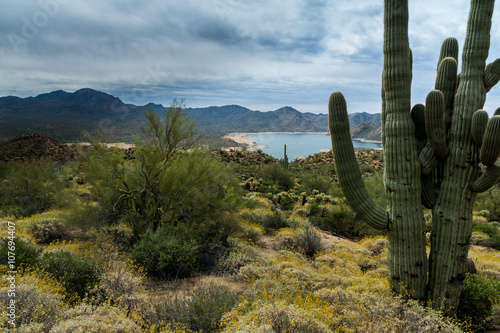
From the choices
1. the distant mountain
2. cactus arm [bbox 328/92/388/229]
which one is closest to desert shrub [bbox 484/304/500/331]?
cactus arm [bbox 328/92/388/229]

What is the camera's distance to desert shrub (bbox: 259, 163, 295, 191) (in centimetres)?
2545

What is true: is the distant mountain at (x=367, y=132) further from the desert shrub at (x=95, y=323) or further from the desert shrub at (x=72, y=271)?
the desert shrub at (x=95, y=323)

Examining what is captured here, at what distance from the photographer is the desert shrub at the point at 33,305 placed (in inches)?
141

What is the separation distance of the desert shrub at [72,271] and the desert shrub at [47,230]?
10.7 ft

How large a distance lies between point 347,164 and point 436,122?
1562 mm

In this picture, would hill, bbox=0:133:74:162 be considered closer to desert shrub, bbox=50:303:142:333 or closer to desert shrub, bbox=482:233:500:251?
desert shrub, bbox=50:303:142:333

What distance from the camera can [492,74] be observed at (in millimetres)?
4598

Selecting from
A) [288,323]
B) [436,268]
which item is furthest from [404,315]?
[288,323]

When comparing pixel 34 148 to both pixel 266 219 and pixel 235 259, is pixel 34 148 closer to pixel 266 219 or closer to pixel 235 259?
pixel 266 219

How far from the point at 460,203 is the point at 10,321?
686 cm

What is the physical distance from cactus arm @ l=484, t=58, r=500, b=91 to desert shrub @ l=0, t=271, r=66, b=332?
7.71 meters

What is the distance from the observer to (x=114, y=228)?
7.65 meters

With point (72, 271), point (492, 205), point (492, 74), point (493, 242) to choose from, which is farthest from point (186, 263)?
point (492, 205)

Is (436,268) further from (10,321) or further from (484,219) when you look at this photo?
(484,219)
